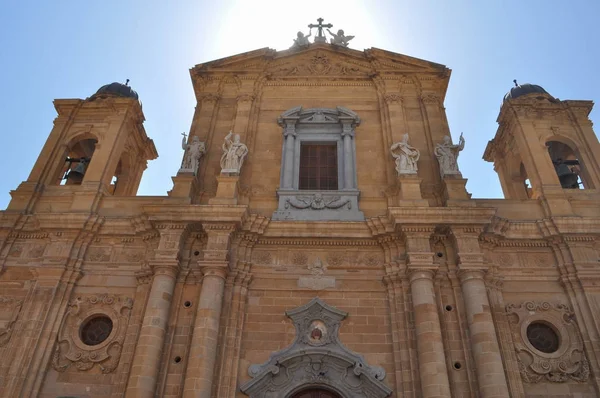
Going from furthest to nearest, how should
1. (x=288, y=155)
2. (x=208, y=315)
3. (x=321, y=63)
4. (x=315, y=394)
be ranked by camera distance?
→ 1. (x=321, y=63)
2. (x=288, y=155)
3. (x=208, y=315)
4. (x=315, y=394)

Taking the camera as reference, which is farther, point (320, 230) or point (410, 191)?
point (410, 191)

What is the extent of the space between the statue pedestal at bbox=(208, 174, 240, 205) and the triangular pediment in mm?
5723

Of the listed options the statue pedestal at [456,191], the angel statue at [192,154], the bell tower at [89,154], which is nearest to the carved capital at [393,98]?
the statue pedestal at [456,191]

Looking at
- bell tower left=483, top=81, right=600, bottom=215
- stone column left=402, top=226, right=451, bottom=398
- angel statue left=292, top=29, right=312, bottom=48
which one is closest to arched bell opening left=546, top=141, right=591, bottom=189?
bell tower left=483, top=81, right=600, bottom=215

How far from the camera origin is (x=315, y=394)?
11.3 m

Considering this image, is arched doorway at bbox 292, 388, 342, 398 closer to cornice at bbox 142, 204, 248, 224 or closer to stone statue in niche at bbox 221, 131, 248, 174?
cornice at bbox 142, 204, 248, 224

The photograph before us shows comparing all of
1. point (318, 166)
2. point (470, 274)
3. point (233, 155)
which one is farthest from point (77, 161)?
point (470, 274)

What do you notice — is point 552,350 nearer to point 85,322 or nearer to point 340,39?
point 85,322

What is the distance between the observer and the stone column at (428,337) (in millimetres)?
10523

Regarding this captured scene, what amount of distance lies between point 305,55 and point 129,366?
12.9m

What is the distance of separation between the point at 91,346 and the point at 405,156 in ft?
33.2

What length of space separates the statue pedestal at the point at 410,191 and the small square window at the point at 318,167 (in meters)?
2.22

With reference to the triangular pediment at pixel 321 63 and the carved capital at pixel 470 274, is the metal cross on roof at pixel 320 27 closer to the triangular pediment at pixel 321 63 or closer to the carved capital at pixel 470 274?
the triangular pediment at pixel 321 63

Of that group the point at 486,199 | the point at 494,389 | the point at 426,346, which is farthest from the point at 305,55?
the point at 494,389
